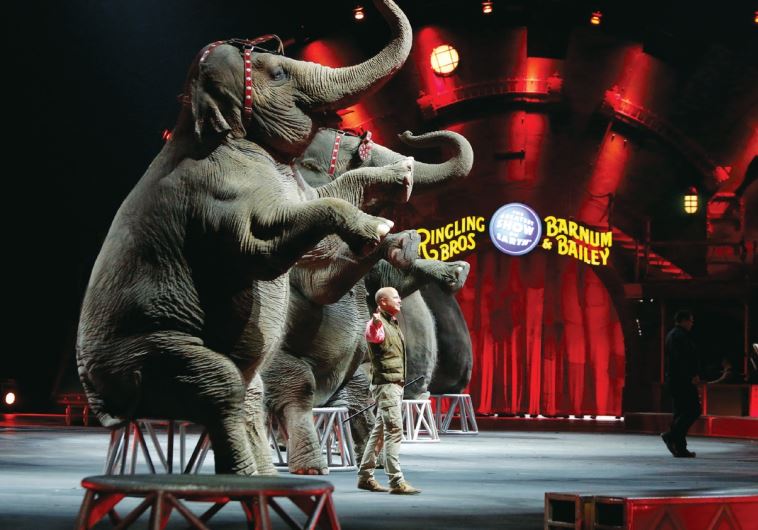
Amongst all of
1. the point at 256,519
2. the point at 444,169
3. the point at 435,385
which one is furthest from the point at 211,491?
the point at 435,385

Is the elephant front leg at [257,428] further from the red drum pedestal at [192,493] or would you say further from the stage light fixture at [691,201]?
the stage light fixture at [691,201]

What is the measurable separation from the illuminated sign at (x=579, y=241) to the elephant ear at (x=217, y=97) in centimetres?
1520

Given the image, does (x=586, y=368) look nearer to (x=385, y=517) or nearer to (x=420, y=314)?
(x=420, y=314)

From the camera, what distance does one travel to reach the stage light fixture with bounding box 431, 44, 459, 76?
18.8m

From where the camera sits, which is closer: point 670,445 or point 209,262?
point 209,262

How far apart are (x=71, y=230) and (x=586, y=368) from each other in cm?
1024

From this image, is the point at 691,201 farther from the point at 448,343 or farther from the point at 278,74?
the point at 278,74

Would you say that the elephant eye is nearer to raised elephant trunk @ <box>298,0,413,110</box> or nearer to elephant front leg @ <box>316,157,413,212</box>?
raised elephant trunk @ <box>298,0,413,110</box>

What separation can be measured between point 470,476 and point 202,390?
3854 mm

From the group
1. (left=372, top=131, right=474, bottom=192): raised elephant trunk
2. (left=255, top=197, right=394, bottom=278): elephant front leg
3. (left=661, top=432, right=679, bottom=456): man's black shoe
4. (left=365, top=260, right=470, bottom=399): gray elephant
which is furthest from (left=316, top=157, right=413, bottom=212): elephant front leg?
(left=661, top=432, right=679, bottom=456): man's black shoe

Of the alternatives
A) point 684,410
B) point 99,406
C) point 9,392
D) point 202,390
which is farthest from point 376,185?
point 9,392

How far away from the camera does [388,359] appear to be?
287 inches

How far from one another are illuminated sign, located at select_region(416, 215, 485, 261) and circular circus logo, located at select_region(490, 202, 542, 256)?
386mm

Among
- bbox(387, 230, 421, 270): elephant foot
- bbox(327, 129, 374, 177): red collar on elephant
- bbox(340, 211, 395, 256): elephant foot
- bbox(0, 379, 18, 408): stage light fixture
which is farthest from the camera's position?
bbox(0, 379, 18, 408): stage light fixture
